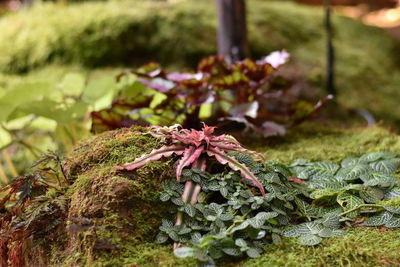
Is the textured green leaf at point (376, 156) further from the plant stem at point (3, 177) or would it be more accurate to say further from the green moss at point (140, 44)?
the plant stem at point (3, 177)

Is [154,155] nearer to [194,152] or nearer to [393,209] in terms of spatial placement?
[194,152]

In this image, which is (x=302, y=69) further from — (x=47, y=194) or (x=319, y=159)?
(x=47, y=194)

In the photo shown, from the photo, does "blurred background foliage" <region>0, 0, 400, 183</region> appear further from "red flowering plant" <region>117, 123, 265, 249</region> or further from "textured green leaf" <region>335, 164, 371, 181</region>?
"red flowering plant" <region>117, 123, 265, 249</region>

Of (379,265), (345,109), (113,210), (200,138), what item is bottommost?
(345,109)

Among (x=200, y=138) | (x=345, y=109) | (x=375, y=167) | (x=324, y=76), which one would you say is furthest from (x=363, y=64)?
(x=200, y=138)

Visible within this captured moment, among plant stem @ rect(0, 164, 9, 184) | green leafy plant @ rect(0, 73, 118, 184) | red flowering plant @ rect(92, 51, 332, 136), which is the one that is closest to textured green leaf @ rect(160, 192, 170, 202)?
red flowering plant @ rect(92, 51, 332, 136)

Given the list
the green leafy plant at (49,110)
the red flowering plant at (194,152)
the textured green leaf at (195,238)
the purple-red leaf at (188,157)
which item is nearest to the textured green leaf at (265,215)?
the red flowering plant at (194,152)
